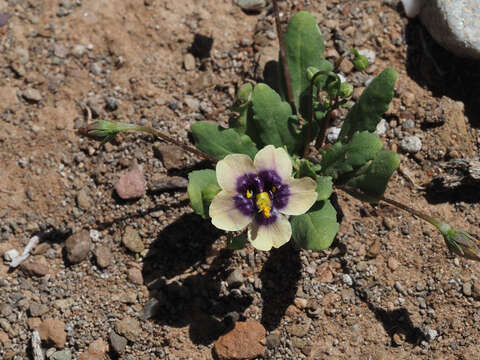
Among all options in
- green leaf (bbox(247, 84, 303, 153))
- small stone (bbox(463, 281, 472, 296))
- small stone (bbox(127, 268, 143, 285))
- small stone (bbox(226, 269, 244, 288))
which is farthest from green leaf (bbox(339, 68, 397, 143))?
small stone (bbox(127, 268, 143, 285))

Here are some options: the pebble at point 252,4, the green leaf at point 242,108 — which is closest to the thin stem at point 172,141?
the green leaf at point 242,108

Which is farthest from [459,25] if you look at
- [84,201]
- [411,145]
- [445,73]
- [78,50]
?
[84,201]

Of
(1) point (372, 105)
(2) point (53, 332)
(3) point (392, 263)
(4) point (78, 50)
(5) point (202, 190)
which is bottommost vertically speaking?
(2) point (53, 332)

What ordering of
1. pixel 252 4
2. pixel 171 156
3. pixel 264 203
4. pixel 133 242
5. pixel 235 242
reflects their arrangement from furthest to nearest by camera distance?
pixel 252 4 → pixel 171 156 → pixel 133 242 → pixel 235 242 → pixel 264 203

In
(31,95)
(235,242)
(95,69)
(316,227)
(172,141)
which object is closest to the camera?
(316,227)

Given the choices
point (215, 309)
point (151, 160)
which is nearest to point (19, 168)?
point (151, 160)

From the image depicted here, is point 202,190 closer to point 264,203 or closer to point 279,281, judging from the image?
point 264,203

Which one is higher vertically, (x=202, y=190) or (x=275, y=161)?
(x=275, y=161)

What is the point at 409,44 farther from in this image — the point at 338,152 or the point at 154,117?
the point at 154,117
